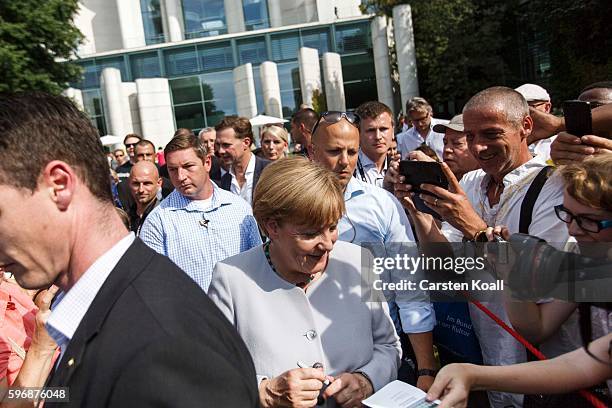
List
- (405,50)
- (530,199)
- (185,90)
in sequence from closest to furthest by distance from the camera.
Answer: (530,199), (405,50), (185,90)

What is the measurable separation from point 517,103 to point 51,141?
2.43 m

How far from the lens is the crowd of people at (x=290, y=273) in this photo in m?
1.18

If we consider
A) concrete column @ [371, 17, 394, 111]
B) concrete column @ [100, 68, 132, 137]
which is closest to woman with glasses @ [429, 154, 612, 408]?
concrete column @ [371, 17, 394, 111]

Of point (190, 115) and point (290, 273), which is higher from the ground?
point (190, 115)

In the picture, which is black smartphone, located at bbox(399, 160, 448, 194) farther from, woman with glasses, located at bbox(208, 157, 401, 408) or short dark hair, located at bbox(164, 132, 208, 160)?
short dark hair, located at bbox(164, 132, 208, 160)

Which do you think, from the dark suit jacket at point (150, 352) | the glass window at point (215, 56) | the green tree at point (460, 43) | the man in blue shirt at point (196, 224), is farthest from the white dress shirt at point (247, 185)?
the glass window at point (215, 56)

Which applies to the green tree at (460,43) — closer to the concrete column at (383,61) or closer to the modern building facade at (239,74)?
the concrete column at (383,61)

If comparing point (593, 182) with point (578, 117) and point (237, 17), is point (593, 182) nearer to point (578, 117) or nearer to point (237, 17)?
point (578, 117)

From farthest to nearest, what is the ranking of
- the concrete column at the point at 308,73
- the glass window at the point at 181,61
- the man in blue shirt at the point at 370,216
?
1. the glass window at the point at 181,61
2. the concrete column at the point at 308,73
3. the man in blue shirt at the point at 370,216

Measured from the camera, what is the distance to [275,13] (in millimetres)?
34438

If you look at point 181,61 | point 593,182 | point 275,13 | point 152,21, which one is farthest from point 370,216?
point 152,21

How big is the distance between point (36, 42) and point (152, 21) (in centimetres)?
1712

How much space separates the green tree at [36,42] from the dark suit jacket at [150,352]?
19.1 m

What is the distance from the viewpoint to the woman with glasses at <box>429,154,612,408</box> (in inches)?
64.6
